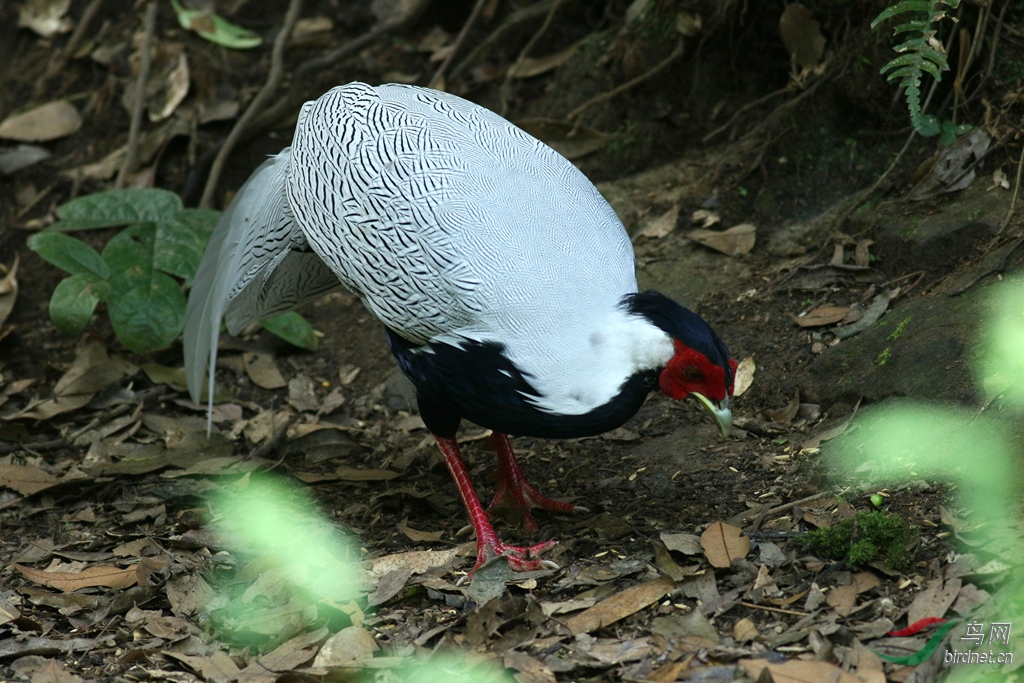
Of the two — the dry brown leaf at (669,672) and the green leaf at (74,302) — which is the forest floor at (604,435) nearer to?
the dry brown leaf at (669,672)

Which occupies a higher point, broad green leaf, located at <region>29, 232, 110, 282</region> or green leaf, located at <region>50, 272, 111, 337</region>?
broad green leaf, located at <region>29, 232, 110, 282</region>

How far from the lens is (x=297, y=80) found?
20.1 feet

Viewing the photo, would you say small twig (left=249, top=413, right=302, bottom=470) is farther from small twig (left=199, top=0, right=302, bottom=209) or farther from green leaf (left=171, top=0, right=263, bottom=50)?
green leaf (left=171, top=0, right=263, bottom=50)

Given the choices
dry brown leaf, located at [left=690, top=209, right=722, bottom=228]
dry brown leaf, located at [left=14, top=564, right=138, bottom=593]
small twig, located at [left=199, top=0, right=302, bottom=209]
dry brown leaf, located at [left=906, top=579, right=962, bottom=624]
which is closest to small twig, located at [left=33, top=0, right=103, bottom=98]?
small twig, located at [left=199, top=0, right=302, bottom=209]

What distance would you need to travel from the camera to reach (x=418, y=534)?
12.2 feet

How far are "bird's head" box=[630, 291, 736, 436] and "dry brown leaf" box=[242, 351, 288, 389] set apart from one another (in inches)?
103

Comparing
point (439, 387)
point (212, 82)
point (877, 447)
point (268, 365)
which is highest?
point (212, 82)

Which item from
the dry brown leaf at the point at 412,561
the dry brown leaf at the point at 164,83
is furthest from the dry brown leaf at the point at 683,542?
the dry brown leaf at the point at 164,83

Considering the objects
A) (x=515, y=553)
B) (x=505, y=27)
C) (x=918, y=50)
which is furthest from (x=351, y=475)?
(x=505, y=27)

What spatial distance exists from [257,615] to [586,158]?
128 inches

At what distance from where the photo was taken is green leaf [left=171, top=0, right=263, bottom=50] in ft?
21.1

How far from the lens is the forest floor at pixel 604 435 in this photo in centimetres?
285

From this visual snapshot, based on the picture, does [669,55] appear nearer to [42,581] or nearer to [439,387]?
[439,387]

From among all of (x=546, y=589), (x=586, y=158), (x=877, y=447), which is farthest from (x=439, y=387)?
(x=586, y=158)
